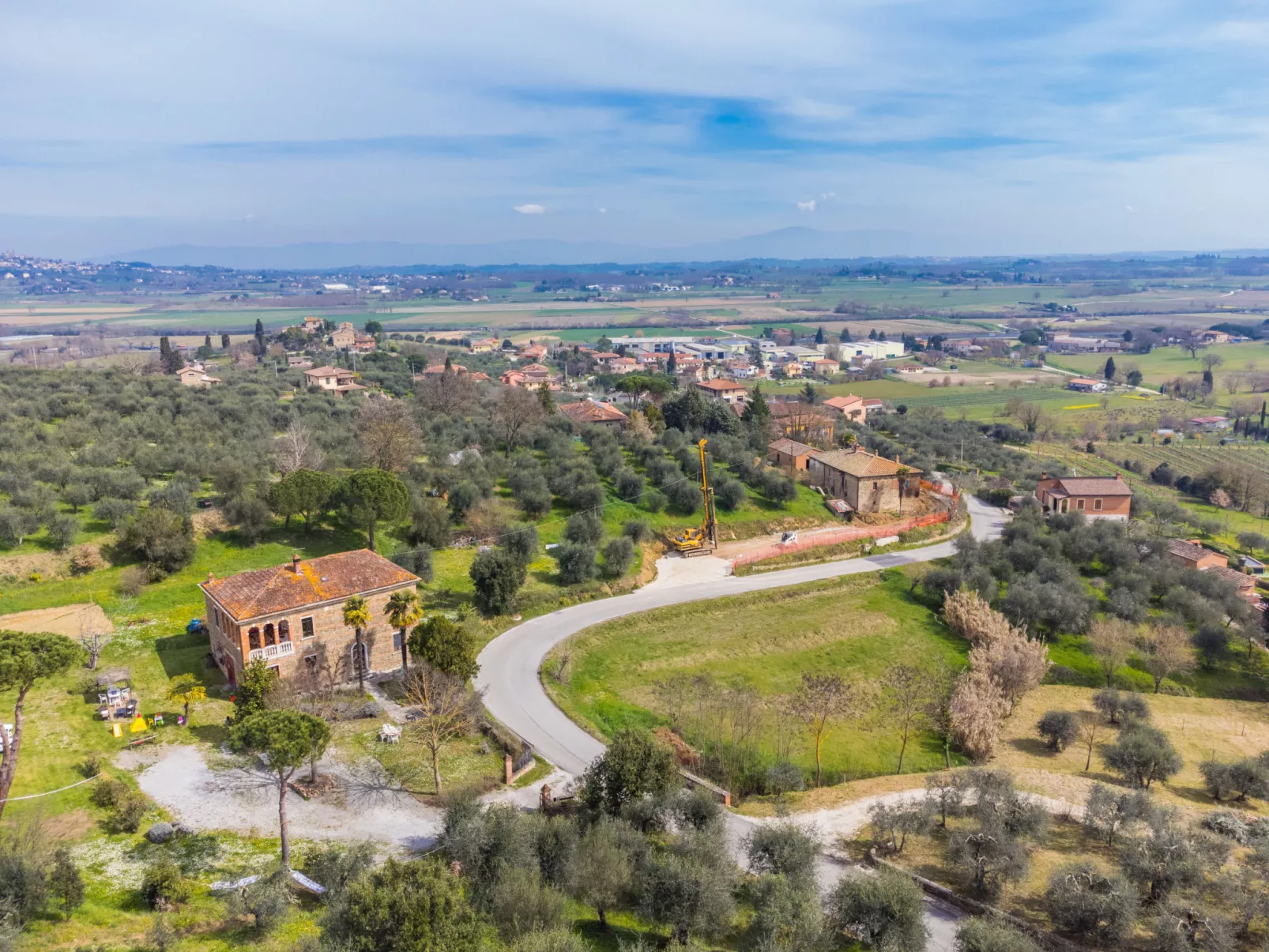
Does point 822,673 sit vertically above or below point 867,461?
below

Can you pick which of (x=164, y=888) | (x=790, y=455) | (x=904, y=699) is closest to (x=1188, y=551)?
(x=790, y=455)

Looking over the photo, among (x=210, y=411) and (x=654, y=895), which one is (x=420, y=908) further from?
(x=210, y=411)

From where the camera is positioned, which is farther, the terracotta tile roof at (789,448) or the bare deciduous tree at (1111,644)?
the terracotta tile roof at (789,448)

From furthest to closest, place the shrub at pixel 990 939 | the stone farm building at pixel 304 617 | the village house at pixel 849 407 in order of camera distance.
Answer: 1. the village house at pixel 849 407
2. the stone farm building at pixel 304 617
3. the shrub at pixel 990 939

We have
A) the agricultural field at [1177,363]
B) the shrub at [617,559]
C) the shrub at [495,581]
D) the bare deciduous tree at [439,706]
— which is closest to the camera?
the bare deciduous tree at [439,706]

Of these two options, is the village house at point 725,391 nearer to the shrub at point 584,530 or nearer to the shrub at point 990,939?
the shrub at point 584,530

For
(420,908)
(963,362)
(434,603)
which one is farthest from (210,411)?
(963,362)

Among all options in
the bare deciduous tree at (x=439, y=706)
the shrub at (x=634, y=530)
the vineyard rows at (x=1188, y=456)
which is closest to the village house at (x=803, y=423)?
the shrub at (x=634, y=530)

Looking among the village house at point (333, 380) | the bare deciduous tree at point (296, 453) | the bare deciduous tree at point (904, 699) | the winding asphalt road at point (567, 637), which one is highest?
the village house at point (333, 380)
